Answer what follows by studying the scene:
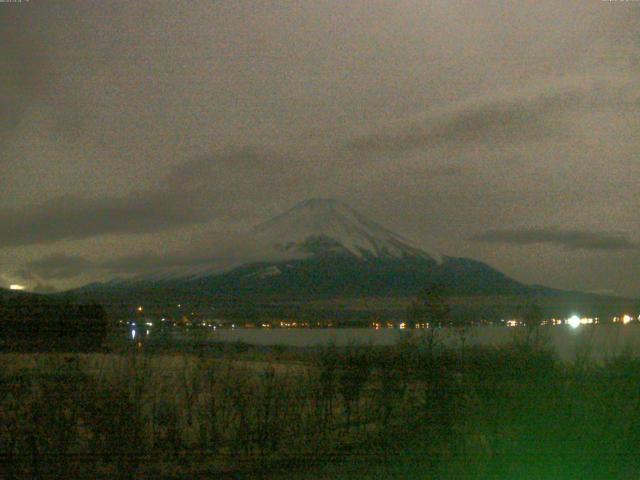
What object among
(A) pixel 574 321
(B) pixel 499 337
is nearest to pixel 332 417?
(B) pixel 499 337

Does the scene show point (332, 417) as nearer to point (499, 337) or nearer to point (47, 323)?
point (499, 337)

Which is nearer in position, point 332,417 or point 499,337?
point 332,417

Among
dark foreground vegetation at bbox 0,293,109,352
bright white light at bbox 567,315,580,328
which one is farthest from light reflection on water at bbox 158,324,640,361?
dark foreground vegetation at bbox 0,293,109,352

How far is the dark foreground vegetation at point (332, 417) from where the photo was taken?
25.6 ft

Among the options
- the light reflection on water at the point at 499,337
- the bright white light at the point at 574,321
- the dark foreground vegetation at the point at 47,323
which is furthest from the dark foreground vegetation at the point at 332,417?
the dark foreground vegetation at the point at 47,323

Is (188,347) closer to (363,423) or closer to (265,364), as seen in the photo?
(265,364)

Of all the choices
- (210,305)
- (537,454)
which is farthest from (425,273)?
(537,454)

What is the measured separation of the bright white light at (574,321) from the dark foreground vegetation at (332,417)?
5.34 ft

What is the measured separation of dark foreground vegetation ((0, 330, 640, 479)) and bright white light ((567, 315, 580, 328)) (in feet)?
5.34

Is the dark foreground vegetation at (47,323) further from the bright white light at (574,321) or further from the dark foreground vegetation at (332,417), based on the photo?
the bright white light at (574,321)

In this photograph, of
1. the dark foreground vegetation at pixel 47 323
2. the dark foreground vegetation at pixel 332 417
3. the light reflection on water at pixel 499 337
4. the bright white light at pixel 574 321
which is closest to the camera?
the dark foreground vegetation at pixel 332 417

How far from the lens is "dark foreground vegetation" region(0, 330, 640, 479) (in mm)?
7817

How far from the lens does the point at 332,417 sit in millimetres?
9117

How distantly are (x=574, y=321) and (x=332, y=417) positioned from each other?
13.1ft
